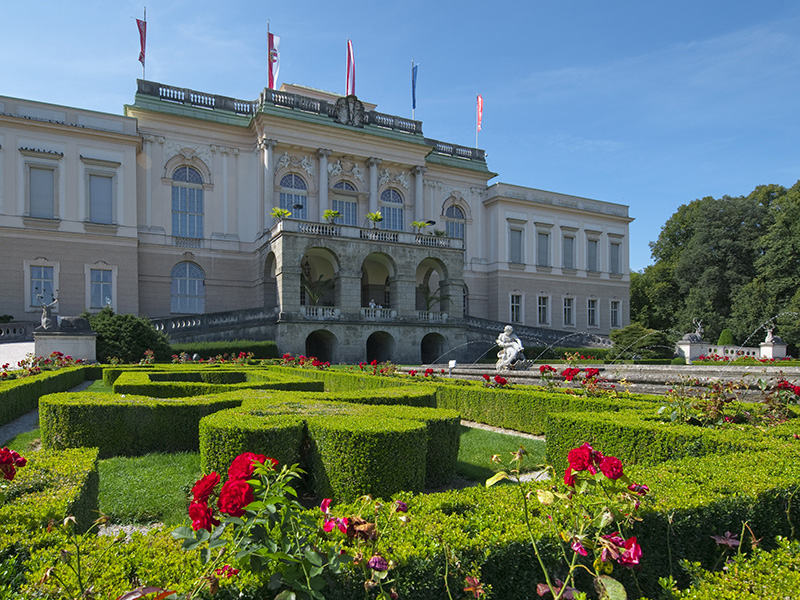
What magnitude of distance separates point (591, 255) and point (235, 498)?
4546 centimetres

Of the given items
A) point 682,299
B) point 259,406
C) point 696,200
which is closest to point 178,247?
point 259,406

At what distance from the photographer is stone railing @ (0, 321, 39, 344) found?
2281 cm

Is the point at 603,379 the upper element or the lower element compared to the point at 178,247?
lower

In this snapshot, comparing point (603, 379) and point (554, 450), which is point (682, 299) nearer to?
point (603, 379)

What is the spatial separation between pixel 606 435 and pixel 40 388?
37.2ft

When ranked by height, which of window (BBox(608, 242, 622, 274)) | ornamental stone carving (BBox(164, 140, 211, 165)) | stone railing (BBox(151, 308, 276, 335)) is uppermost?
ornamental stone carving (BBox(164, 140, 211, 165))

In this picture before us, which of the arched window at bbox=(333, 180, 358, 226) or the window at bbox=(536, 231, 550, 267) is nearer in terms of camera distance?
the arched window at bbox=(333, 180, 358, 226)

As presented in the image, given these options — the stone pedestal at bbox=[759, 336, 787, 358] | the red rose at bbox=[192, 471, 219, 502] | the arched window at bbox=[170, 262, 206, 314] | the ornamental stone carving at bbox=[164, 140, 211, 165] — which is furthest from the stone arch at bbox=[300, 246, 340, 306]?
the red rose at bbox=[192, 471, 219, 502]

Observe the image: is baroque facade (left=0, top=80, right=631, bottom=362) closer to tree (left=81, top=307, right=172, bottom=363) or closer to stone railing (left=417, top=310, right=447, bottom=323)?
stone railing (left=417, top=310, right=447, bottom=323)

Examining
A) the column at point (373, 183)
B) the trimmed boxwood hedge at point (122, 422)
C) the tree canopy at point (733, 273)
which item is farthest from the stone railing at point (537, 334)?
the trimmed boxwood hedge at point (122, 422)

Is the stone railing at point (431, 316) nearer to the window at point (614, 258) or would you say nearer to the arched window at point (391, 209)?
the arched window at point (391, 209)

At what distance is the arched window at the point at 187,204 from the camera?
3106 centimetres

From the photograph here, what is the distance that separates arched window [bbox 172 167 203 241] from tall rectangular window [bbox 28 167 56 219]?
234 inches

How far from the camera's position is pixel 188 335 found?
2470 cm
